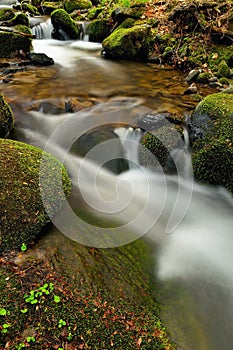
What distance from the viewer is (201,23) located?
8750 mm

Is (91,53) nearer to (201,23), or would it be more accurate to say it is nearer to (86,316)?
(201,23)

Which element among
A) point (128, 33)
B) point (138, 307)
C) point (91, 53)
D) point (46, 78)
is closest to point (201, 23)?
point (128, 33)

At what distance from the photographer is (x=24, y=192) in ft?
9.76

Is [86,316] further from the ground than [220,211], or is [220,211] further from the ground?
[86,316]

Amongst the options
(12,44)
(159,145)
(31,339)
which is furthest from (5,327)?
(12,44)

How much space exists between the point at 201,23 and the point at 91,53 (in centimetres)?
398

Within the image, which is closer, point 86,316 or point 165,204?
point 86,316

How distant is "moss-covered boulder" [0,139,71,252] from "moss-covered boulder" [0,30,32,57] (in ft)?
21.9

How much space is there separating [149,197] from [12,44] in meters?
7.51

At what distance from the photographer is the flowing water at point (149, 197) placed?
263 cm

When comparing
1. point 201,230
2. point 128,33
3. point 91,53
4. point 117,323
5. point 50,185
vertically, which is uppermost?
point 128,33

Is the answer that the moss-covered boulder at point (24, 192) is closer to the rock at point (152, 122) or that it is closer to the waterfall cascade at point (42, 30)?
the rock at point (152, 122)

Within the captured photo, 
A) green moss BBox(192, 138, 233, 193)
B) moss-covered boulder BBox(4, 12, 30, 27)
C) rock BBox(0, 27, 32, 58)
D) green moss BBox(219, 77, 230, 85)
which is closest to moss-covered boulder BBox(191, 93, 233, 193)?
green moss BBox(192, 138, 233, 193)

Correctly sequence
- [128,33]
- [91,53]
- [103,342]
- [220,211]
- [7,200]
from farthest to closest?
[91,53], [128,33], [220,211], [7,200], [103,342]
